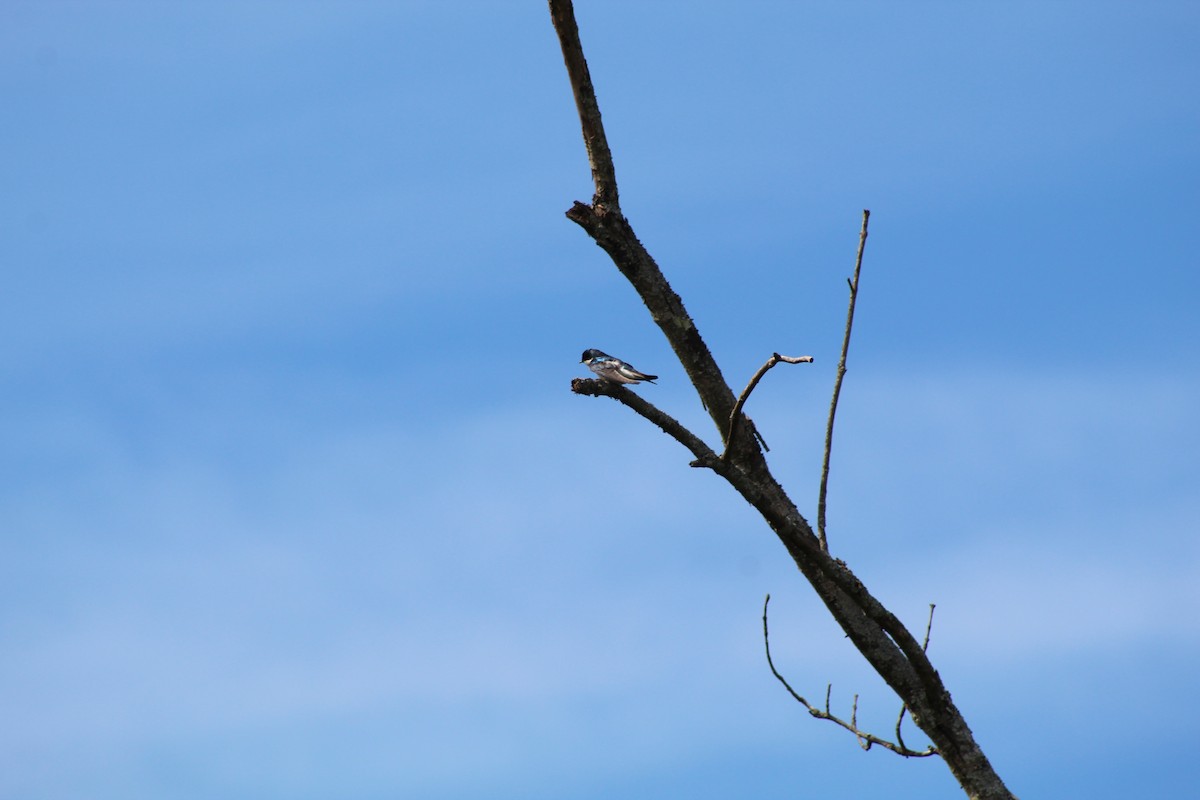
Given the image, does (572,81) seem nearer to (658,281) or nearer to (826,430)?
(658,281)

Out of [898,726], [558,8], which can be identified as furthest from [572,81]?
[898,726]

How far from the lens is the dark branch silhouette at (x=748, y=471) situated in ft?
18.9

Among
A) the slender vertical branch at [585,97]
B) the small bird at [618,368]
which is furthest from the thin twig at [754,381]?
the small bird at [618,368]

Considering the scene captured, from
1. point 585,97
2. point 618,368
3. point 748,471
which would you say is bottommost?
point 748,471

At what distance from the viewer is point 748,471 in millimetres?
6305

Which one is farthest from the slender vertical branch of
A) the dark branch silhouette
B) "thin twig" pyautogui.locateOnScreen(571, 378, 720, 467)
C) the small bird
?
the small bird

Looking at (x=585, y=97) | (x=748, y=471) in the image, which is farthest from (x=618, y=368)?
(x=748, y=471)

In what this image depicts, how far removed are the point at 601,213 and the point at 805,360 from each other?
58.8 inches

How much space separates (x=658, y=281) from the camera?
650 cm

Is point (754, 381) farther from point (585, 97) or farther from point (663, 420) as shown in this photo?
point (585, 97)

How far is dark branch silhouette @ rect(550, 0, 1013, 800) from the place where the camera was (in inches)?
227

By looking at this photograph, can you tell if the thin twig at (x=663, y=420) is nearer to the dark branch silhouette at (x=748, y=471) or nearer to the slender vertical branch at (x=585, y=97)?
the dark branch silhouette at (x=748, y=471)

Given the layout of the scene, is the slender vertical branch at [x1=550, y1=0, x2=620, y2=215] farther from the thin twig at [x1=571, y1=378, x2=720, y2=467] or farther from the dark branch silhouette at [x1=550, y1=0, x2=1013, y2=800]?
the thin twig at [x1=571, y1=378, x2=720, y2=467]

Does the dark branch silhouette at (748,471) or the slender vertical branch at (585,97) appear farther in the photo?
the slender vertical branch at (585,97)
